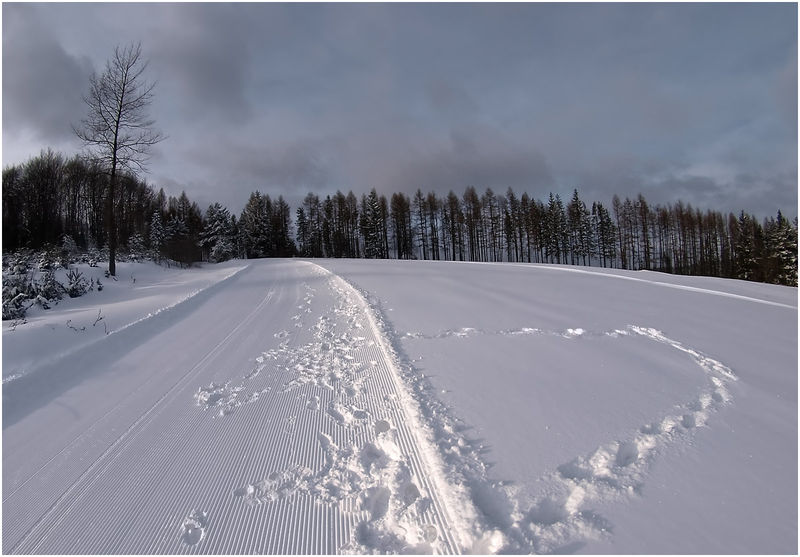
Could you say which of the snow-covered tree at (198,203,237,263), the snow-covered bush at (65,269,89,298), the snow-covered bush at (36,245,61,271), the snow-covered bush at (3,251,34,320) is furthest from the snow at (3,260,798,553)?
the snow-covered tree at (198,203,237,263)

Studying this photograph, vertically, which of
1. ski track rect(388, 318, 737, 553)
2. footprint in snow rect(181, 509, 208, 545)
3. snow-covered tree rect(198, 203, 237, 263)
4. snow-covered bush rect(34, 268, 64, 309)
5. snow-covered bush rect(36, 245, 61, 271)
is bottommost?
footprint in snow rect(181, 509, 208, 545)

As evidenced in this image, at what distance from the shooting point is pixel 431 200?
5475 centimetres

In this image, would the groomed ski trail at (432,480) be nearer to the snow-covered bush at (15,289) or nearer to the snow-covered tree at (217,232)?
the snow-covered bush at (15,289)

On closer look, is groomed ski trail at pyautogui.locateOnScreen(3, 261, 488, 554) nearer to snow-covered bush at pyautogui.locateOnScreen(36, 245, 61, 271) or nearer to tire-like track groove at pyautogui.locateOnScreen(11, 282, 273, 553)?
tire-like track groove at pyautogui.locateOnScreen(11, 282, 273, 553)

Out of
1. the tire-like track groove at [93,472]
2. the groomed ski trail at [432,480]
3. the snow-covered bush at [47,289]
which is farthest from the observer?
the snow-covered bush at [47,289]

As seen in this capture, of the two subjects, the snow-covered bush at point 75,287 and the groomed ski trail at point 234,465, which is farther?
A: the snow-covered bush at point 75,287

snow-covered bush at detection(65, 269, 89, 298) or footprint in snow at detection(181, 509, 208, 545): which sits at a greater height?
snow-covered bush at detection(65, 269, 89, 298)

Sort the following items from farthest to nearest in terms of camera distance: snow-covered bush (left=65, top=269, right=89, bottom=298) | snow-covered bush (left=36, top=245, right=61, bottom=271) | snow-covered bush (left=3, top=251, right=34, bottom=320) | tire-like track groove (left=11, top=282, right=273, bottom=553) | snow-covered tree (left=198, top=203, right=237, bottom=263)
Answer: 1. snow-covered tree (left=198, top=203, right=237, bottom=263)
2. snow-covered bush (left=36, top=245, right=61, bottom=271)
3. snow-covered bush (left=65, top=269, right=89, bottom=298)
4. snow-covered bush (left=3, top=251, right=34, bottom=320)
5. tire-like track groove (left=11, top=282, right=273, bottom=553)

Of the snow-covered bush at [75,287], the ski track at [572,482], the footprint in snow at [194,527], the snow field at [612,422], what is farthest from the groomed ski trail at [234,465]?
the snow-covered bush at [75,287]

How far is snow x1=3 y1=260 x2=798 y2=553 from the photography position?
183 centimetres

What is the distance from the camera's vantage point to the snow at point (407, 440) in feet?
6.01

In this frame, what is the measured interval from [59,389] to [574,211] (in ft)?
193

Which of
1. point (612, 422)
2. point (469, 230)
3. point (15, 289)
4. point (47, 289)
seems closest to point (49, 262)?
point (47, 289)

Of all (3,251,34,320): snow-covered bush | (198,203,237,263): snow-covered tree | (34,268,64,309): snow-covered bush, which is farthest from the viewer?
(198,203,237,263): snow-covered tree
